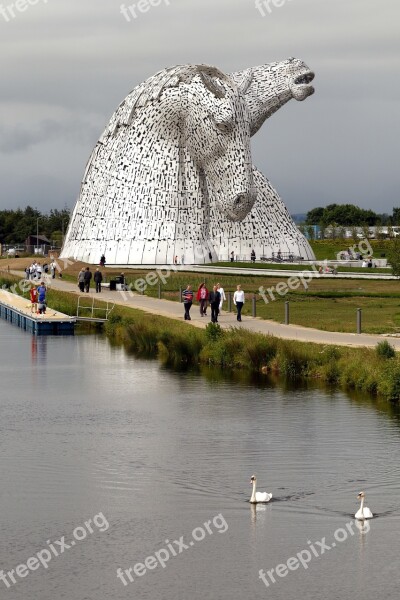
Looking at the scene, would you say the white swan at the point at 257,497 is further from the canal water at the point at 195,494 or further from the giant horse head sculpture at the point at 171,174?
the giant horse head sculpture at the point at 171,174

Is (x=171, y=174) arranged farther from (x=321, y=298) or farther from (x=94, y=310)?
(x=94, y=310)

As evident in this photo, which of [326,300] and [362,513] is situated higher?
[326,300]

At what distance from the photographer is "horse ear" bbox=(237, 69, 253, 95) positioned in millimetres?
93375

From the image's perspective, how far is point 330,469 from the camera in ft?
82.1

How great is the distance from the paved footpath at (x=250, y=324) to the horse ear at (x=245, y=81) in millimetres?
31641

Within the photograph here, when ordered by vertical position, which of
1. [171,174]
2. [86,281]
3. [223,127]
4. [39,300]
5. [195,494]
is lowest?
[195,494]

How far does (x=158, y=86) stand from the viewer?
90.9 meters

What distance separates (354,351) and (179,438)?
8.04 m

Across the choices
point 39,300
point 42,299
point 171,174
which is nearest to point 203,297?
point 42,299

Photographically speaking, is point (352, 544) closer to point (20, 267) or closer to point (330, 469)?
point (330, 469)

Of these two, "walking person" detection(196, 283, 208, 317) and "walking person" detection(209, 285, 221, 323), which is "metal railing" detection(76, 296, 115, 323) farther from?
"walking person" detection(209, 285, 221, 323)

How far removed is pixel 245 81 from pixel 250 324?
2016 inches

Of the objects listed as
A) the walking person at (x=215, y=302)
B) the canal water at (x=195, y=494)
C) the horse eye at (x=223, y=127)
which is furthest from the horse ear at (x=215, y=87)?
the canal water at (x=195, y=494)

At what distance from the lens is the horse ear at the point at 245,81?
306 ft
